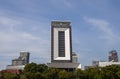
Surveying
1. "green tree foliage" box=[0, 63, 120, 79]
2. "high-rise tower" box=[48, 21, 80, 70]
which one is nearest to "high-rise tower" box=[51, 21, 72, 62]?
"high-rise tower" box=[48, 21, 80, 70]

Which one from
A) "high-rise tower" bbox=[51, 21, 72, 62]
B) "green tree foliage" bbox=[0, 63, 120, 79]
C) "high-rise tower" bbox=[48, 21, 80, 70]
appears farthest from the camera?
"high-rise tower" bbox=[51, 21, 72, 62]

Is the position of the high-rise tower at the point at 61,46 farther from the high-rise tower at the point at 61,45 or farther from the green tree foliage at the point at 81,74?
the green tree foliage at the point at 81,74

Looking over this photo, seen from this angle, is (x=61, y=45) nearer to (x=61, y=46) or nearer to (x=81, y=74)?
(x=61, y=46)

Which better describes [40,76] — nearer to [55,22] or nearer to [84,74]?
[84,74]

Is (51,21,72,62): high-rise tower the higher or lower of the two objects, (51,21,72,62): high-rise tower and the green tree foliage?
the higher

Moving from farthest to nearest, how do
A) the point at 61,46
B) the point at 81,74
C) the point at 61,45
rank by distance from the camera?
the point at 61,46
the point at 61,45
the point at 81,74

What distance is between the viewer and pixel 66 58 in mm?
141250

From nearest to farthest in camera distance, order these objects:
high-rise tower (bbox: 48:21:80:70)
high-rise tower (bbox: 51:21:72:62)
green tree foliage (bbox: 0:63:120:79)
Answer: green tree foliage (bbox: 0:63:120:79)
high-rise tower (bbox: 48:21:80:70)
high-rise tower (bbox: 51:21:72:62)

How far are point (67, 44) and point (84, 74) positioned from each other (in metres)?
66.3

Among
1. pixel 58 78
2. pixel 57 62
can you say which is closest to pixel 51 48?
pixel 57 62

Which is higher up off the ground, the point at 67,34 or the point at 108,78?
the point at 67,34

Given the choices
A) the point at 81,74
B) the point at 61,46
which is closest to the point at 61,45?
the point at 61,46

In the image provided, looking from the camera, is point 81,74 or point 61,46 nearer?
point 81,74

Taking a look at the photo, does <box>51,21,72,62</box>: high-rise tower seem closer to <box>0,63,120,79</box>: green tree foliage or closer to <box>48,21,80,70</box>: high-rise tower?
<box>48,21,80,70</box>: high-rise tower
